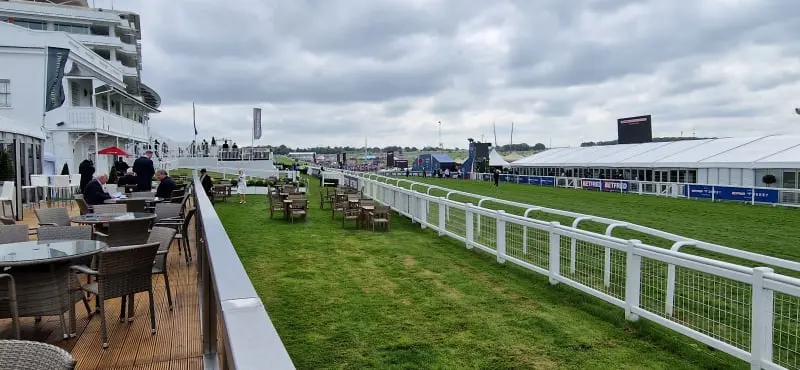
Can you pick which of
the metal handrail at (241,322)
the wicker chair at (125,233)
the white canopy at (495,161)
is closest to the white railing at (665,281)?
the metal handrail at (241,322)

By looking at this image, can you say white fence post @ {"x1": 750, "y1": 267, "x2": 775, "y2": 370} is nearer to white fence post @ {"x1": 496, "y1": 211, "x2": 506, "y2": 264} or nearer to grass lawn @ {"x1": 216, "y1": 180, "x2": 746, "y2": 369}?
grass lawn @ {"x1": 216, "y1": 180, "x2": 746, "y2": 369}

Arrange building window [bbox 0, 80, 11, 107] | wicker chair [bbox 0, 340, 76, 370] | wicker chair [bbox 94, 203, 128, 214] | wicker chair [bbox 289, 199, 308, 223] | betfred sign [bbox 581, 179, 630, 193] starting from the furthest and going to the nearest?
betfred sign [bbox 581, 179, 630, 193] < building window [bbox 0, 80, 11, 107] < wicker chair [bbox 289, 199, 308, 223] < wicker chair [bbox 94, 203, 128, 214] < wicker chair [bbox 0, 340, 76, 370]

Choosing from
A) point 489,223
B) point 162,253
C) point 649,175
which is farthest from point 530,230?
point 649,175

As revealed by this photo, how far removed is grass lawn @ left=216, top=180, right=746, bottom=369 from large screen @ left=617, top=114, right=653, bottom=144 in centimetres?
4994

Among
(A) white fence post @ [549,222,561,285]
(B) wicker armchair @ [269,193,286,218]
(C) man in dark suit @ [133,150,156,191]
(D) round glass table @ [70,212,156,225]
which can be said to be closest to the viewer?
(D) round glass table @ [70,212,156,225]

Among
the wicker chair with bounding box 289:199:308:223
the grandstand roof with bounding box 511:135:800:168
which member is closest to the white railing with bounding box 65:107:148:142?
the wicker chair with bounding box 289:199:308:223

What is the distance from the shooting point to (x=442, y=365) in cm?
482

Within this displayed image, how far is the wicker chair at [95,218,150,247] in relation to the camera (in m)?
6.47

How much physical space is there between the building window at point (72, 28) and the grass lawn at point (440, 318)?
40.7 meters

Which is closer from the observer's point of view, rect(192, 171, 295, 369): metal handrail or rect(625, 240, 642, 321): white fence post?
rect(192, 171, 295, 369): metal handrail

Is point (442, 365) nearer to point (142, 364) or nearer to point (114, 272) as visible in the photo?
point (142, 364)

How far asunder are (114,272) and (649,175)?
3563 cm

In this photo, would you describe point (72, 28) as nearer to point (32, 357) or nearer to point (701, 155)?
point (701, 155)

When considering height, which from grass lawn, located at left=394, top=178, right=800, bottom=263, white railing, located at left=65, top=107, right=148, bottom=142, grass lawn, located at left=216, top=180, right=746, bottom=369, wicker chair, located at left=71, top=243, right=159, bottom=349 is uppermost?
white railing, located at left=65, top=107, right=148, bottom=142
